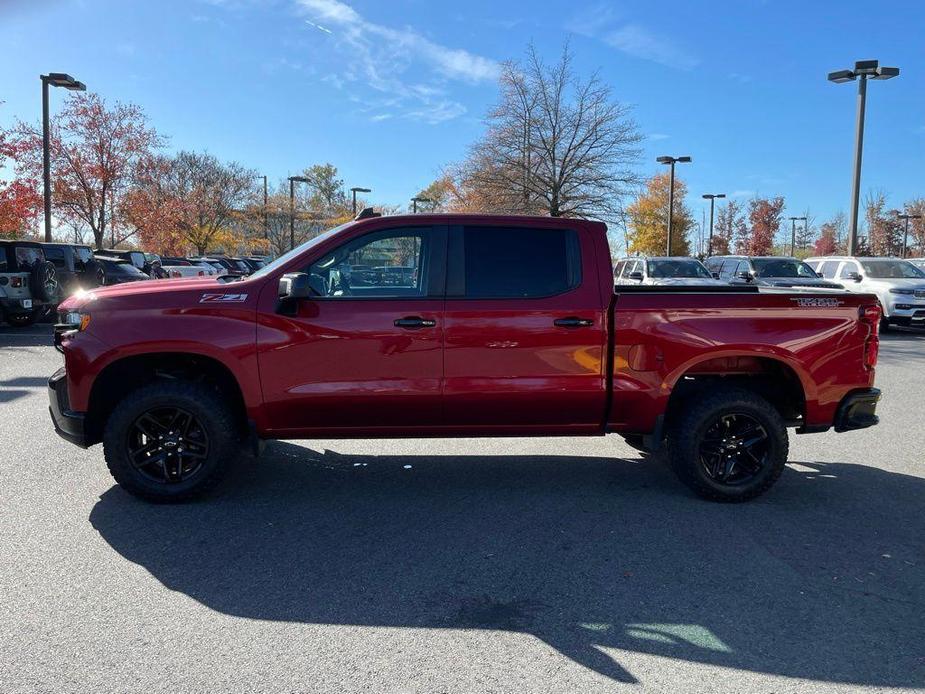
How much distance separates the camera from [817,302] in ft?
15.9

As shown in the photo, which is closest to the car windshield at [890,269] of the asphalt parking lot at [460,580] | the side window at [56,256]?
the asphalt parking lot at [460,580]

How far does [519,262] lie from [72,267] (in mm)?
15187

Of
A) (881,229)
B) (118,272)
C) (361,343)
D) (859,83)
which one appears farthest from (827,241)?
(361,343)

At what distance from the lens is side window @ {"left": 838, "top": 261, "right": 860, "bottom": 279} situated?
18547 mm

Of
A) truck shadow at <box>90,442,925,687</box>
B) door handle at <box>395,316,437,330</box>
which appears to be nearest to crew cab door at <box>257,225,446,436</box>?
door handle at <box>395,316,437,330</box>

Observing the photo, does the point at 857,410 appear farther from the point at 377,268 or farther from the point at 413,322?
the point at 377,268

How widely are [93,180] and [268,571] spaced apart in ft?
102

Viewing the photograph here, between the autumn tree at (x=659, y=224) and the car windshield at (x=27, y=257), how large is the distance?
142 ft

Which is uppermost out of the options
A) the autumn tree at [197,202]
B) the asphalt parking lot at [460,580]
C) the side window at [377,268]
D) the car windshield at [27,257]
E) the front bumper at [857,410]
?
the autumn tree at [197,202]

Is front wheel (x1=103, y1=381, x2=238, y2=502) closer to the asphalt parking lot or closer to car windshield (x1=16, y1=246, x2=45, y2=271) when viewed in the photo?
the asphalt parking lot

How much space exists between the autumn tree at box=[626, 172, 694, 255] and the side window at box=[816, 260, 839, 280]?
31.8 meters

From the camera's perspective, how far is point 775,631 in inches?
126

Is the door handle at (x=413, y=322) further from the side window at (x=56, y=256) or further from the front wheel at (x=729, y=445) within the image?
the side window at (x=56, y=256)

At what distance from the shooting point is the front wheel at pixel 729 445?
191 inches
